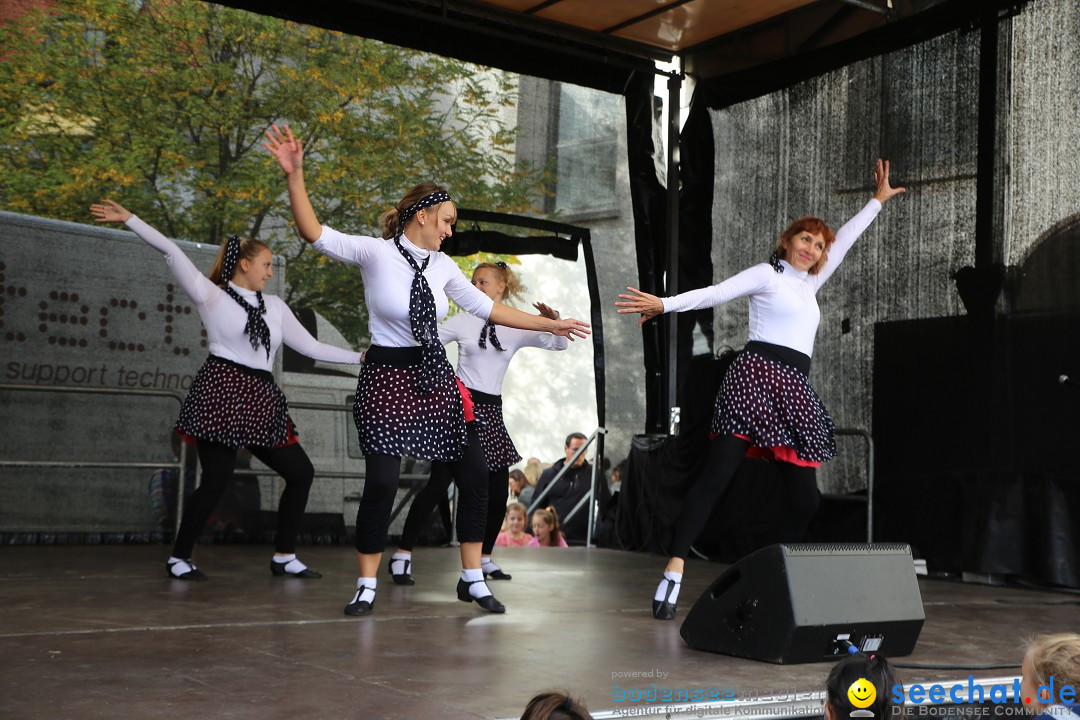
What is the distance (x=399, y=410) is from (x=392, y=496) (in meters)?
0.30

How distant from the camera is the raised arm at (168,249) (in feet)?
15.0

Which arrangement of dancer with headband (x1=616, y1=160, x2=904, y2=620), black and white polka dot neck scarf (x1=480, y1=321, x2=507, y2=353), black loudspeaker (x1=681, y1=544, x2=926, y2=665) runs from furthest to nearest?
black and white polka dot neck scarf (x1=480, y1=321, x2=507, y2=353) < dancer with headband (x1=616, y1=160, x2=904, y2=620) < black loudspeaker (x1=681, y1=544, x2=926, y2=665)

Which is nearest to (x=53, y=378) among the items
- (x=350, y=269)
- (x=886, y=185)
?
(x=350, y=269)

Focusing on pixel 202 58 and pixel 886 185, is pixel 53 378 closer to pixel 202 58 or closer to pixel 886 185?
pixel 202 58

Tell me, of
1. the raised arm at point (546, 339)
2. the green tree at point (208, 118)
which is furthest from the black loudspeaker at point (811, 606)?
the green tree at point (208, 118)

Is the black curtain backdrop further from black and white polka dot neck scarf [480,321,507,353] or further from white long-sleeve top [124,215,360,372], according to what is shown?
white long-sleeve top [124,215,360,372]

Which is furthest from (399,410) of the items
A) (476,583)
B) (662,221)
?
(662,221)

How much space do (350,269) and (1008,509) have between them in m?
5.06

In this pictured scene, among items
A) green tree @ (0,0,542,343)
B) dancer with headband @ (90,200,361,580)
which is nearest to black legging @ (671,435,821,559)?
dancer with headband @ (90,200,361,580)

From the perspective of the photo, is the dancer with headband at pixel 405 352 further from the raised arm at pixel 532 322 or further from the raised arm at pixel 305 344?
the raised arm at pixel 305 344

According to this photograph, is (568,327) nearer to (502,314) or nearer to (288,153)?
(502,314)

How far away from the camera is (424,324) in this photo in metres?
3.83

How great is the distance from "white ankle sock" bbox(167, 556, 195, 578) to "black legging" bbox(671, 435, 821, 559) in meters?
2.12

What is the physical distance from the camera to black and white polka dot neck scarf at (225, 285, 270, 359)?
488 centimetres
